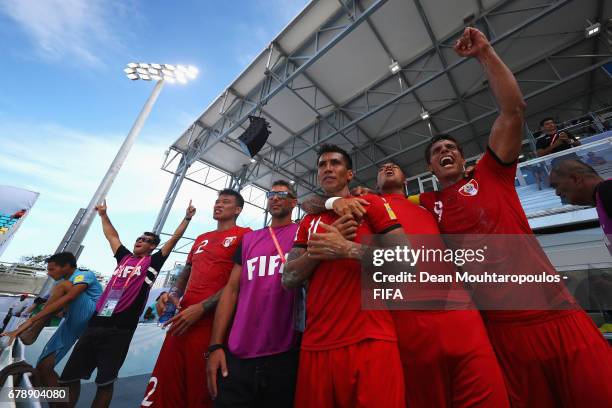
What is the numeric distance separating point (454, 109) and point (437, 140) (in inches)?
348

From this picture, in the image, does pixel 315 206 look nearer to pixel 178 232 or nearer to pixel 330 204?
pixel 330 204

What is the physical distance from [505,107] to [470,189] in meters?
0.49

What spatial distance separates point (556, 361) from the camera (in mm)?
1131

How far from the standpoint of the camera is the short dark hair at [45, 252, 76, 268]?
4172 millimetres

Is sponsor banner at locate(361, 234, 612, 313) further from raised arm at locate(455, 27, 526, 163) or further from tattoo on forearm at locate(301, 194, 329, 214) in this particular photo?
raised arm at locate(455, 27, 526, 163)

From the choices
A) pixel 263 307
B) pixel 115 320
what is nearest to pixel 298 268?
pixel 263 307

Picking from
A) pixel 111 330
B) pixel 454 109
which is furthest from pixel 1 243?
pixel 454 109

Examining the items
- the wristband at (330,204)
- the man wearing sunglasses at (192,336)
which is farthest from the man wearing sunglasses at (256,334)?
the wristband at (330,204)

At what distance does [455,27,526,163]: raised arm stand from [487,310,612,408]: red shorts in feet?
2.90

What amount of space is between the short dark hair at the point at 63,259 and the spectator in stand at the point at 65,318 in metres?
0.59

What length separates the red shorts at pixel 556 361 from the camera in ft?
3.42

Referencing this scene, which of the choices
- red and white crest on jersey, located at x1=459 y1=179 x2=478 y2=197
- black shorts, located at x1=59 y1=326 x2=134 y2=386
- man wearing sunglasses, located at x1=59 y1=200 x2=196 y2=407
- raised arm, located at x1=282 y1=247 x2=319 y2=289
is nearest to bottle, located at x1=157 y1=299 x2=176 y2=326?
man wearing sunglasses, located at x1=59 y1=200 x2=196 y2=407

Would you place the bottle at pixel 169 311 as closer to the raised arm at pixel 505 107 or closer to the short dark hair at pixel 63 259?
the short dark hair at pixel 63 259

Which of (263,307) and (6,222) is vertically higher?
(6,222)
